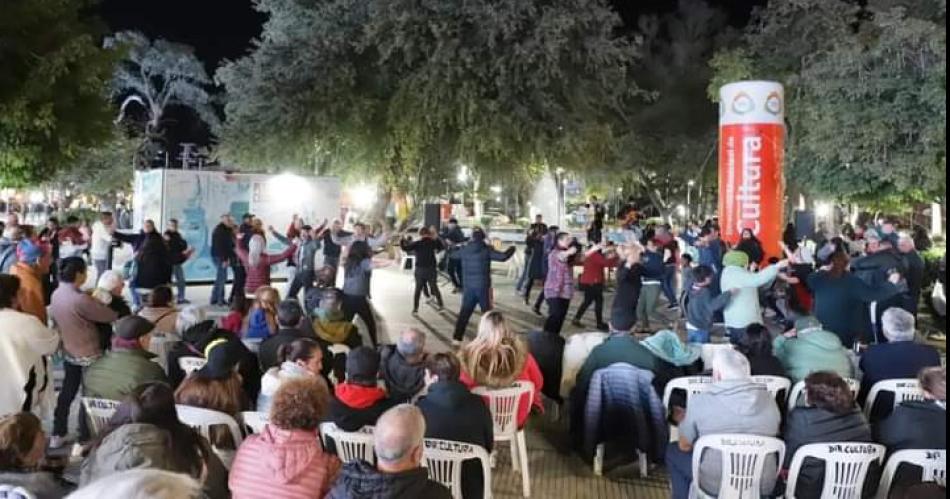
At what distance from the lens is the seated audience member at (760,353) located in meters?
5.47

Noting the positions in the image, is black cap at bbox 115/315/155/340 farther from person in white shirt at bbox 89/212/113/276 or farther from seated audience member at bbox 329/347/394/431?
person in white shirt at bbox 89/212/113/276

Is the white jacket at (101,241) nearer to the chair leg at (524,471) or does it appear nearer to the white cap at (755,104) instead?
the chair leg at (524,471)

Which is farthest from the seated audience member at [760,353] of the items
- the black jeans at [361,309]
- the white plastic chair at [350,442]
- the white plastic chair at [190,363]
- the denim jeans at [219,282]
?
the denim jeans at [219,282]

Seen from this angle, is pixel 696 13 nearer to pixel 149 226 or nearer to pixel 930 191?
pixel 930 191

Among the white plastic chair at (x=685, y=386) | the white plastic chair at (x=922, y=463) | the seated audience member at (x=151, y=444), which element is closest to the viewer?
the seated audience member at (x=151, y=444)

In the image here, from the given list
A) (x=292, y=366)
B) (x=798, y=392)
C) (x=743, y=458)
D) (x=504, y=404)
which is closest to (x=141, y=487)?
(x=292, y=366)

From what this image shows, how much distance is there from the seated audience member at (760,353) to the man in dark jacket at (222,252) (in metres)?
9.17

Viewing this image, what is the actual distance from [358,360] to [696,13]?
36974mm

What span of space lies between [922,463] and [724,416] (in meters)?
0.90

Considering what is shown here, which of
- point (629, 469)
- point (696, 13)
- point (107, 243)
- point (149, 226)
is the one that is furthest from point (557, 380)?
point (696, 13)

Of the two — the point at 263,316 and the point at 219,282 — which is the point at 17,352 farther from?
the point at 219,282

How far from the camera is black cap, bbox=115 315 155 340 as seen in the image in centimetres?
510

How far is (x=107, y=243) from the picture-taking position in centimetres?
1234

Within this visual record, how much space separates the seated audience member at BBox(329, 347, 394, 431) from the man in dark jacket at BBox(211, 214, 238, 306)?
9149 mm
